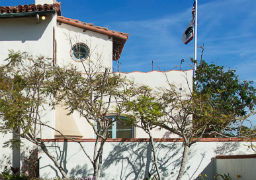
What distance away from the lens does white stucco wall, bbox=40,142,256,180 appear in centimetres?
1529

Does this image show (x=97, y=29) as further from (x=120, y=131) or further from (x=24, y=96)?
(x=24, y=96)

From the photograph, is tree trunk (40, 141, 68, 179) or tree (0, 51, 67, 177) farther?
tree trunk (40, 141, 68, 179)

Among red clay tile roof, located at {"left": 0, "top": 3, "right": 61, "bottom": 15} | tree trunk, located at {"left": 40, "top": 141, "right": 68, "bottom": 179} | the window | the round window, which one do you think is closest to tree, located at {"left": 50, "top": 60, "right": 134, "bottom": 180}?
tree trunk, located at {"left": 40, "top": 141, "right": 68, "bottom": 179}

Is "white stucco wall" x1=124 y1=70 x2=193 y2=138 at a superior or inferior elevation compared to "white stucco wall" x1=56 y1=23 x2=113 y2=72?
inferior

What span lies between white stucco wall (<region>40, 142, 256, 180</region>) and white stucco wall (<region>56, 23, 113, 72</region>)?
6845 mm

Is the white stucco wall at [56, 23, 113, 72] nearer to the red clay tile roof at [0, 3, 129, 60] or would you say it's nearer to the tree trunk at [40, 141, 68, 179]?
the red clay tile roof at [0, 3, 129, 60]

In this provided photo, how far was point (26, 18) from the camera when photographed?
1808cm

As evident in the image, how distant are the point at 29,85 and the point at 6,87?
1238 millimetres

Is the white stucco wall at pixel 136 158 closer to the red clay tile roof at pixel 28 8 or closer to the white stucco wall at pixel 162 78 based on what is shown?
the white stucco wall at pixel 162 78

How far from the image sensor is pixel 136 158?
1552cm

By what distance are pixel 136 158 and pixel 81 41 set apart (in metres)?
9.78

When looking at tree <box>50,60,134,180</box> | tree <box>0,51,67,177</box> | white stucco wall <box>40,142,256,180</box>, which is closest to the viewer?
tree <box>0,51,67,177</box>

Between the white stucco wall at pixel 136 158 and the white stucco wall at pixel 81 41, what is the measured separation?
6.84 meters

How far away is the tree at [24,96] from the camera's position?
485 inches
